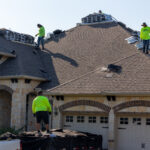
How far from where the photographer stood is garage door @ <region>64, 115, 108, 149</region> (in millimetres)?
17720

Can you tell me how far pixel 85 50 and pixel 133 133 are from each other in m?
8.37

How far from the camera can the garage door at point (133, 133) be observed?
16734 mm

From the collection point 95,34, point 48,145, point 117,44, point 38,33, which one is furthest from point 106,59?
point 48,145

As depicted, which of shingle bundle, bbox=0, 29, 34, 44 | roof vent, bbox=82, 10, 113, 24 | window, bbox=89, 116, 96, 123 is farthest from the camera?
roof vent, bbox=82, 10, 113, 24

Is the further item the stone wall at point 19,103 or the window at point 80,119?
the stone wall at point 19,103

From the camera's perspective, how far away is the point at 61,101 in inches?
733

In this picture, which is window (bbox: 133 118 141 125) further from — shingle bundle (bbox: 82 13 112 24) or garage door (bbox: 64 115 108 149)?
shingle bundle (bbox: 82 13 112 24)

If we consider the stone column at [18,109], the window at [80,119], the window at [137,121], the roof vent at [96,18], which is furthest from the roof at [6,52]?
the window at [137,121]

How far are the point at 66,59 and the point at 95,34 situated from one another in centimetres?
329

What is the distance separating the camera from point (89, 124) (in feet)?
59.6

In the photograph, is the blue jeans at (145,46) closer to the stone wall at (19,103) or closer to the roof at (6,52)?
the stone wall at (19,103)

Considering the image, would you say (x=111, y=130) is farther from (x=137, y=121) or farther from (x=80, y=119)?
(x=80, y=119)

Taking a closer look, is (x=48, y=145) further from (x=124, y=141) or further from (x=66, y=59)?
(x=66, y=59)

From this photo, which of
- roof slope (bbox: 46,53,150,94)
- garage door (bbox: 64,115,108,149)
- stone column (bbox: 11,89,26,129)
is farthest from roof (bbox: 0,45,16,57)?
garage door (bbox: 64,115,108,149)
